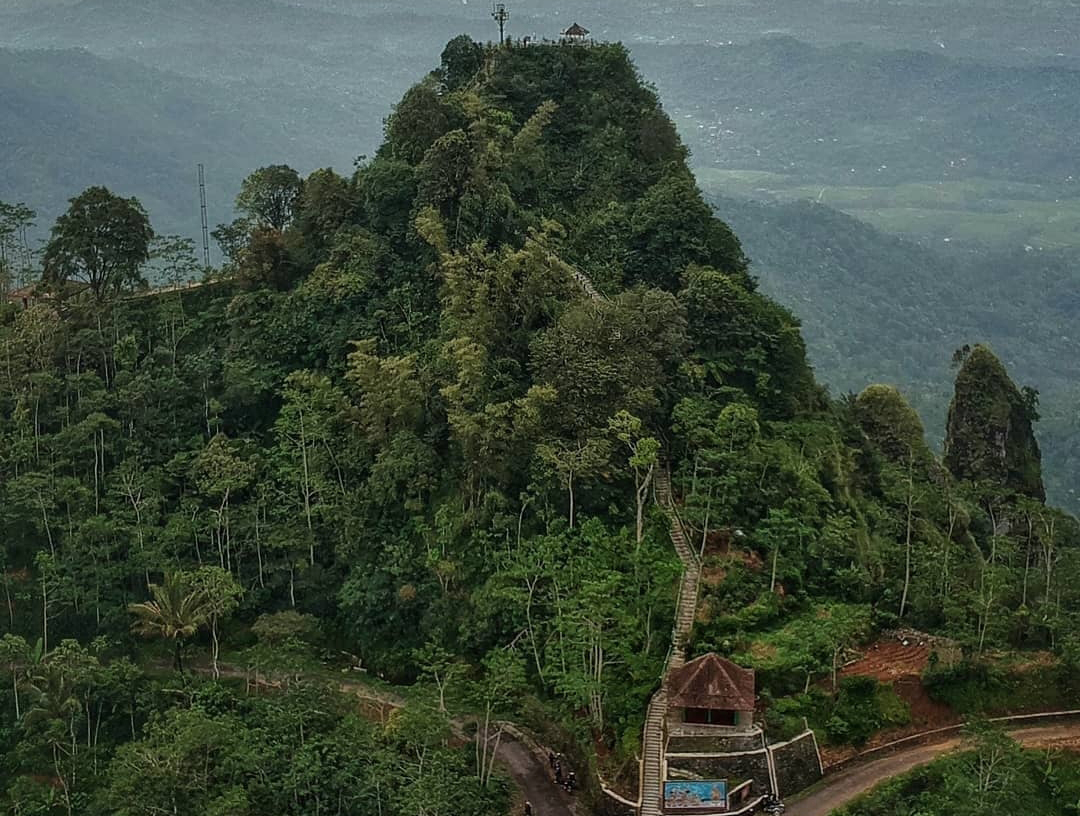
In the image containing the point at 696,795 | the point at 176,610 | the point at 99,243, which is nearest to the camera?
the point at 696,795

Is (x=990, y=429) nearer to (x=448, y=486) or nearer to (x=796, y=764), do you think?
(x=448, y=486)

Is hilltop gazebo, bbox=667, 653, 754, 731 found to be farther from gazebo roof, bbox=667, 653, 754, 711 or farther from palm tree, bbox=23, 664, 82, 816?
palm tree, bbox=23, 664, 82, 816

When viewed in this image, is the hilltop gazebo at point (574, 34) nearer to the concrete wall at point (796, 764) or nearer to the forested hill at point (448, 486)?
the forested hill at point (448, 486)

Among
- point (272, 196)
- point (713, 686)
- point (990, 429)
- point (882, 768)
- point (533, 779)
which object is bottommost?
point (533, 779)

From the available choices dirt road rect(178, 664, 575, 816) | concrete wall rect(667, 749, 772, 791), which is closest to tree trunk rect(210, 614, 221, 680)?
dirt road rect(178, 664, 575, 816)

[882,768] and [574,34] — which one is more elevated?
[574,34]

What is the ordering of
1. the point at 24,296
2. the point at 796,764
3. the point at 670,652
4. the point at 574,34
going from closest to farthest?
the point at 796,764, the point at 670,652, the point at 24,296, the point at 574,34

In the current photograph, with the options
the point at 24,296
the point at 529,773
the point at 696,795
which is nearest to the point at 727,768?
the point at 696,795

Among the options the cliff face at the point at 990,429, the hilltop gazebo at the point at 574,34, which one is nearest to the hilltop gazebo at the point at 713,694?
the cliff face at the point at 990,429
